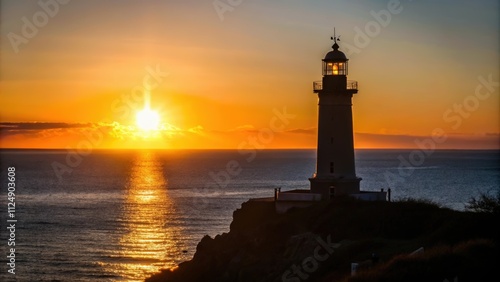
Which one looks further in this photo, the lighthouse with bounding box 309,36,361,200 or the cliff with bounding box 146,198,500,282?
the lighthouse with bounding box 309,36,361,200

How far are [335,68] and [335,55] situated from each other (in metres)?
0.82

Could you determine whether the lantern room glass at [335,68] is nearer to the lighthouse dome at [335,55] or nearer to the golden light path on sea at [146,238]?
the lighthouse dome at [335,55]

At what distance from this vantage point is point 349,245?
108 ft

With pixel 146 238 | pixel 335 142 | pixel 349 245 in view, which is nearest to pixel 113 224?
pixel 146 238

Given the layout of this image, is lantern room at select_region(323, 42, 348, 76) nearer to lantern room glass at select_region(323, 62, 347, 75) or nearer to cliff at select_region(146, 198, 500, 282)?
lantern room glass at select_region(323, 62, 347, 75)

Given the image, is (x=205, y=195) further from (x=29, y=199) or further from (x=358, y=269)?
(x=358, y=269)

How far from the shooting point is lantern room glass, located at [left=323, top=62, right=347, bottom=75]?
47.3 m

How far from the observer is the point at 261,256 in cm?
3847

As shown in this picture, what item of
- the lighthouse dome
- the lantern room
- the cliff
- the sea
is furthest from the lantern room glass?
the sea

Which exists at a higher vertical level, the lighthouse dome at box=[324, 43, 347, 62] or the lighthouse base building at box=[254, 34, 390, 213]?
the lighthouse dome at box=[324, 43, 347, 62]

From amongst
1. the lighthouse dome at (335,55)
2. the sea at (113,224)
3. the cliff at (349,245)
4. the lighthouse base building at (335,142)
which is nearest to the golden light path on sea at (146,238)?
the sea at (113,224)

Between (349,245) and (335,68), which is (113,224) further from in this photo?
(349,245)

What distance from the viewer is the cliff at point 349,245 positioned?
78.2ft

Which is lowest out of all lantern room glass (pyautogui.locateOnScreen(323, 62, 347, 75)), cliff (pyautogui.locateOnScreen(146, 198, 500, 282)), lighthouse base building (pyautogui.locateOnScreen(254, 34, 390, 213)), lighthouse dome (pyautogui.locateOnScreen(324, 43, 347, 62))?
cliff (pyautogui.locateOnScreen(146, 198, 500, 282))
